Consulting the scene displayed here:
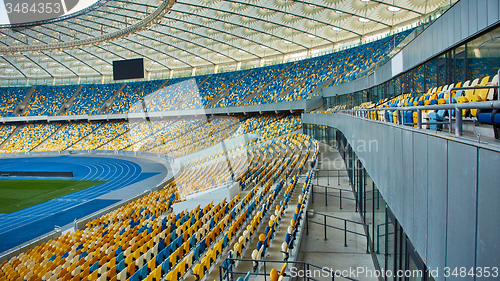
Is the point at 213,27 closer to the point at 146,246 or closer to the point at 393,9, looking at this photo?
the point at 393,9

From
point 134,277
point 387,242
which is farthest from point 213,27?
point 387,242

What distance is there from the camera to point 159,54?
157 feet

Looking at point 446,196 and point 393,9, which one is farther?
point 393,9

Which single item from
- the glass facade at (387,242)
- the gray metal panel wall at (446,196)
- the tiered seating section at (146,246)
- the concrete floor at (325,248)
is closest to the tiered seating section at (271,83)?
the concrete floor at (325,248)

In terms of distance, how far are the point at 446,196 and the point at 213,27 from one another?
3410 cm

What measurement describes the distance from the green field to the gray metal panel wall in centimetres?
2090

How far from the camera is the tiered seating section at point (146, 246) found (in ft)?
24.8

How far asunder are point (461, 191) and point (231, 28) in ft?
113

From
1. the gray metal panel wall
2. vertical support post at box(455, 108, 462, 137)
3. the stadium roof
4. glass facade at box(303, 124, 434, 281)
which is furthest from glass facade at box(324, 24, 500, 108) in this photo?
the stadium roof

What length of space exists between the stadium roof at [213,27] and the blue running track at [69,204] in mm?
13494
